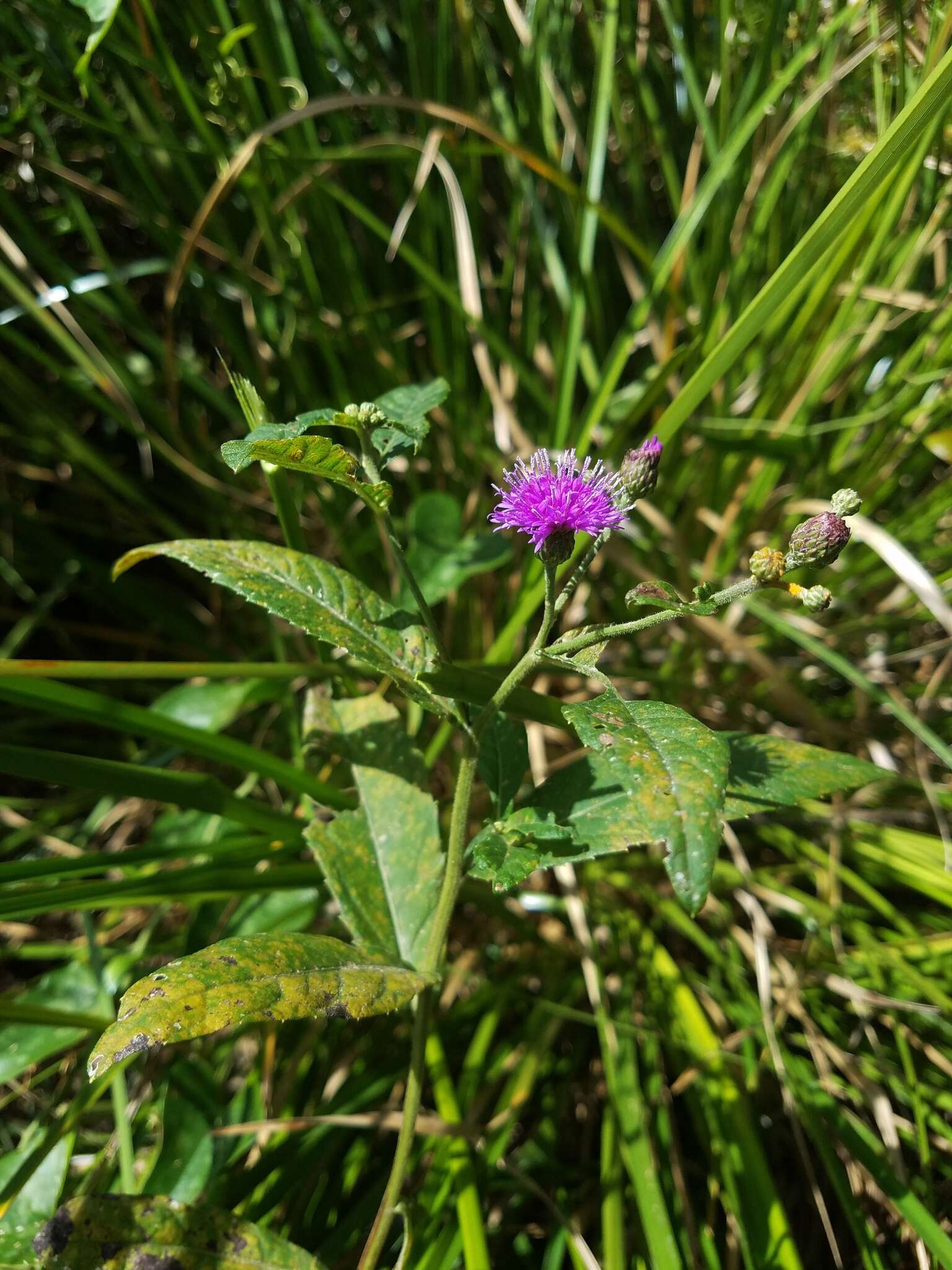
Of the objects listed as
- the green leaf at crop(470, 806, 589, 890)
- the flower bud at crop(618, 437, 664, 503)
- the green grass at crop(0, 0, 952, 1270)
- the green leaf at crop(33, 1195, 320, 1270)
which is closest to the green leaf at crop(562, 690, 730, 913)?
the green leaf at crop(470, 806, 589, 890)

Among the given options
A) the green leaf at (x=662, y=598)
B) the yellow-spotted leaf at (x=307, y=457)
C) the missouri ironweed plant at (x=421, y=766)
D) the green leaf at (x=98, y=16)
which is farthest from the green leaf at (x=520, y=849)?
the green leaf at (x=98, y=16)

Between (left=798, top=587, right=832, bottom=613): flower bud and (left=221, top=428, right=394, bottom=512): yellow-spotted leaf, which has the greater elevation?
(left=221, top=428, right=394, bottom=512): yellow-spotted leaf

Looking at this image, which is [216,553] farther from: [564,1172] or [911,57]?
[911,57]

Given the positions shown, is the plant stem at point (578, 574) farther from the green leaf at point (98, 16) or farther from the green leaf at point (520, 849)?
the green leaf at point (98, 16)

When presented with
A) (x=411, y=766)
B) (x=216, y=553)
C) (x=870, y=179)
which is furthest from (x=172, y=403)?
(x=870, y=179)

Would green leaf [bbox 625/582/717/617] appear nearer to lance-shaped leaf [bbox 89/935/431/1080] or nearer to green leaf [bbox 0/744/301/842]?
lance-shaped leaf [bbox 89/935/431/1080]

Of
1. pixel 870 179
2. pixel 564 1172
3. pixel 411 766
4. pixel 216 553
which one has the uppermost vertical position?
pixel 870 179
